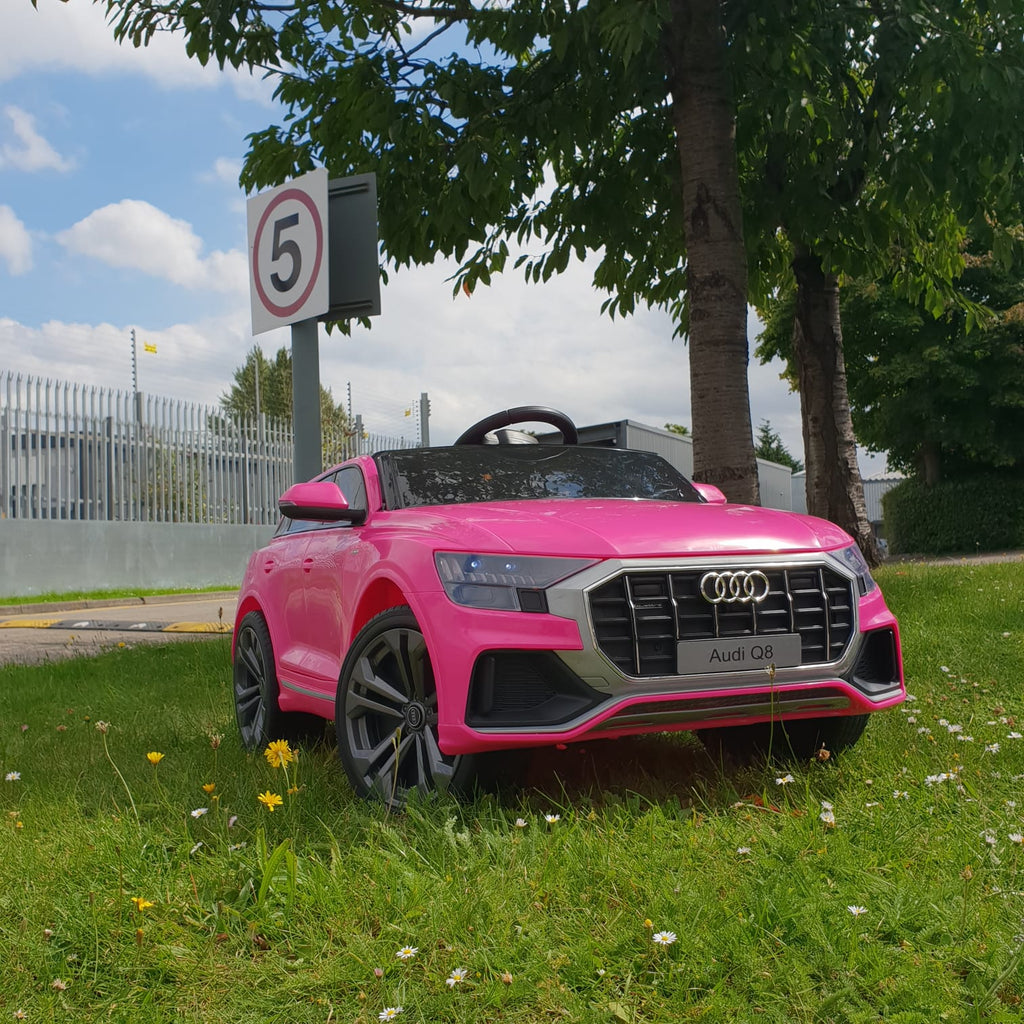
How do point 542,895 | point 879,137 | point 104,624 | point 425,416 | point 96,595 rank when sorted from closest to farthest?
point 542,895 → point 879,137 → point 104,624 → point 96,595 → point 425,416

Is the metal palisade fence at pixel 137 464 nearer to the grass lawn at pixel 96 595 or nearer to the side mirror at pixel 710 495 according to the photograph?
the grass lawn at pixel 96 595

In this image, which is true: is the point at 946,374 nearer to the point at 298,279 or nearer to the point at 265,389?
the point at 298,279

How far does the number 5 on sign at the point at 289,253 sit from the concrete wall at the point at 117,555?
13.3 meters

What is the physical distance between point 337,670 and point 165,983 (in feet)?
5.79

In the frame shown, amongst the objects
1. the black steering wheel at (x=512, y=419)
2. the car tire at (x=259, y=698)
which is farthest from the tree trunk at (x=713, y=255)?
the car tire at (x=259, y=698)

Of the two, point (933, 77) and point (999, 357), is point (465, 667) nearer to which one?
point (933, 77)

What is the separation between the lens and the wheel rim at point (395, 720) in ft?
11.9

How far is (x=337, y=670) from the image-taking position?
4344 mm

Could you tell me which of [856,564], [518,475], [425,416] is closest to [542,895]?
[856,564]

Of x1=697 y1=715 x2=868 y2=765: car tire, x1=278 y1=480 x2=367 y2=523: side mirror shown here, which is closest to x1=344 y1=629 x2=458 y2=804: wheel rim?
x1=278 y1=480 x2=367 y2=523: side mirror

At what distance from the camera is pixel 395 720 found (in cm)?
383

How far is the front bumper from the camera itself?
339 centimetres

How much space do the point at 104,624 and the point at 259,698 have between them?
8624 mm

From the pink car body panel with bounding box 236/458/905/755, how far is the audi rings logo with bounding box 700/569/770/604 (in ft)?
0.15
